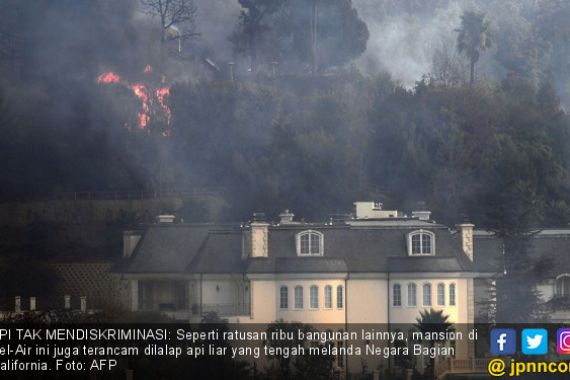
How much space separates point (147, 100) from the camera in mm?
108750

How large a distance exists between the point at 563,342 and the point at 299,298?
920 centimetres

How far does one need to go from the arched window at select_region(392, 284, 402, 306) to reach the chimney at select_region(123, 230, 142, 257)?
991 centimetres

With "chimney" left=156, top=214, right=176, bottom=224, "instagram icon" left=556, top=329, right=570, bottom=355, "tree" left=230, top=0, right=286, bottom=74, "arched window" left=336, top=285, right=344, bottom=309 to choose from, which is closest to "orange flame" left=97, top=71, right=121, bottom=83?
"tree" left=230, top=0, right=286, bottom=74

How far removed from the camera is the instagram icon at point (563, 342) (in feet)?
262

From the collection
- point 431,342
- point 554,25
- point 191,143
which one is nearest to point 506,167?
point 191,143

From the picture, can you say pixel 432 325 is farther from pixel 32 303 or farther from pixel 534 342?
pixel 32 303

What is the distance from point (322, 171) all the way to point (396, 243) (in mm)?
15031

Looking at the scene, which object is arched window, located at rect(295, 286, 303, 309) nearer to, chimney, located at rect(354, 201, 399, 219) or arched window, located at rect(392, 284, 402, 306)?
arched window, located at rect(392, 284, 402, 306)

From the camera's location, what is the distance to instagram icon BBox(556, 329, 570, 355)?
79750mm

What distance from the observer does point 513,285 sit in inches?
3516

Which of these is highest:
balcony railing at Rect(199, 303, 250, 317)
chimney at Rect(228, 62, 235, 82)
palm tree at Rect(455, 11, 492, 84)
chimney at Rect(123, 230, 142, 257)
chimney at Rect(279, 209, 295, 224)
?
palm tree at Rect(455, 11, 492, 84)

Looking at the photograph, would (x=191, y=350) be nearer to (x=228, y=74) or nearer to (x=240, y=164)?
(x=240, y=164)

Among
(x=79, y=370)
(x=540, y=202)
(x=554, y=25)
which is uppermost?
(x=554, y=25)

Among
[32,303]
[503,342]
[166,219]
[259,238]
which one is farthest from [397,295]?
[32,303]
